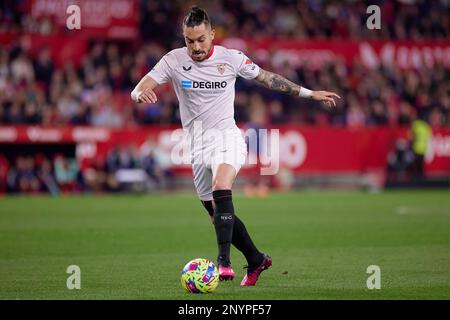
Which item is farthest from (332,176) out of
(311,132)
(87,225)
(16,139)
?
(87,225)

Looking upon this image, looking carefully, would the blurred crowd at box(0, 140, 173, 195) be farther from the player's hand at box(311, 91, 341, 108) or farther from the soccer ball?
the soccer ball

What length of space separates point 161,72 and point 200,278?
233cm

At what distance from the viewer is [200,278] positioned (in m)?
9.42

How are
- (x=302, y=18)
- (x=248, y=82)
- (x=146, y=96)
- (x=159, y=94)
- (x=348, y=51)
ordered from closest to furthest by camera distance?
(x=146, y=96) → (x=159, y=94) → (x=248, y=82) → (x=348, y=51) → (x=302, y=18)

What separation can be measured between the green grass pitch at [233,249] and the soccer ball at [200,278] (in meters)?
0.10

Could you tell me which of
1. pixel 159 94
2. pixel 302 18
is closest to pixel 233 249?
pixel 159 94

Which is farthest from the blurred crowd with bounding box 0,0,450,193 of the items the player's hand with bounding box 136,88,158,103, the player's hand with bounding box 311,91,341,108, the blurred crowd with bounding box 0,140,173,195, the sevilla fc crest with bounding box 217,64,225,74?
the player's hand with bounding box 136,88,158,103

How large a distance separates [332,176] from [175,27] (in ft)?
23.7

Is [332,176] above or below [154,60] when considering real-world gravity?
below

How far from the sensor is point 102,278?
10.8 metres

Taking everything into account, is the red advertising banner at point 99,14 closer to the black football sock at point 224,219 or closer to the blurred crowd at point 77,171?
the blurred crowd at point 77,171

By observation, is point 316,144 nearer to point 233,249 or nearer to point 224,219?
point 233,249

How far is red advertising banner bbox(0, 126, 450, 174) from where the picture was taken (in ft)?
94.5
